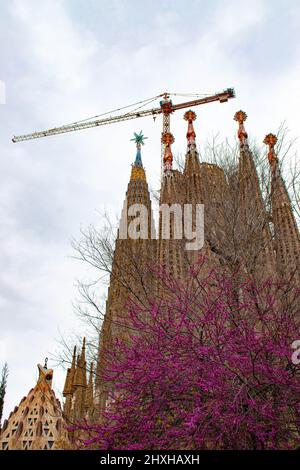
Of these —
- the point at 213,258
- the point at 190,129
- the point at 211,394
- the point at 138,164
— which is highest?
the point at 138,164

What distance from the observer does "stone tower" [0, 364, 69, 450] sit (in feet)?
20.3

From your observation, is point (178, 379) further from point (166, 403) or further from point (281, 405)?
point (281, 405)

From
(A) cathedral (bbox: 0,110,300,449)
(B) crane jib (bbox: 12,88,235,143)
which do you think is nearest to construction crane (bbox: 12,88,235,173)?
(B) crane jib (bbox: 12,88,235,143)

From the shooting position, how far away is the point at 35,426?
248 inches

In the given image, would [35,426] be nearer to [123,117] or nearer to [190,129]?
[190,129]

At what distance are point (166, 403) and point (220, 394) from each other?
84 cm

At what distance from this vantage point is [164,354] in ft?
20.2

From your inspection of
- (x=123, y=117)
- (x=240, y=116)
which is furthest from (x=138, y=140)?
(x=240, y=116)

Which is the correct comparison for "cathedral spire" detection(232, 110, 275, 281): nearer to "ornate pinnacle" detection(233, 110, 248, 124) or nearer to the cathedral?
the cathedral

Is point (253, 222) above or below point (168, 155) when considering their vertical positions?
below
